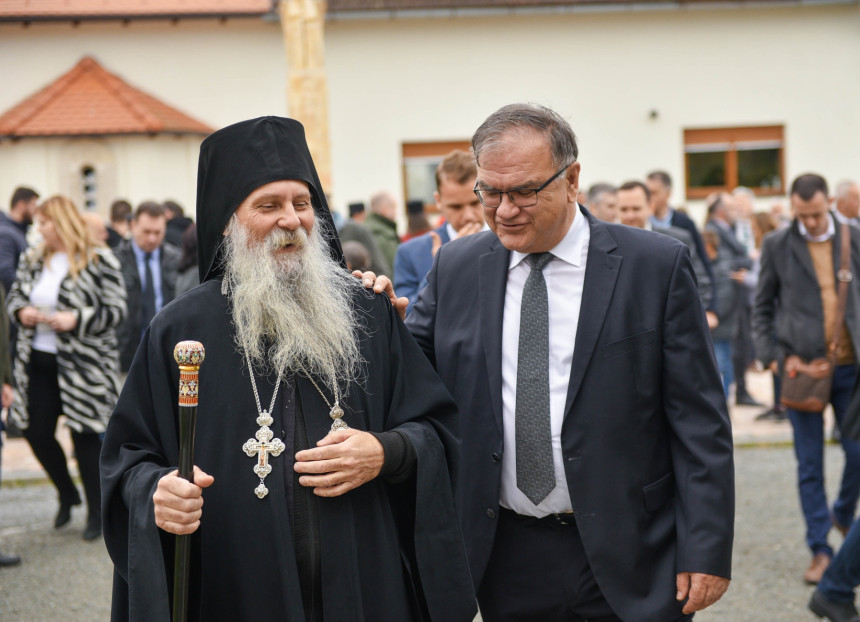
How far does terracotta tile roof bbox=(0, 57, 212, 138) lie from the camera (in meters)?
18.8

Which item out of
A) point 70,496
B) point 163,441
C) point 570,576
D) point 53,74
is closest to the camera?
point 163,441

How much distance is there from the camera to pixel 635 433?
3.07 metres

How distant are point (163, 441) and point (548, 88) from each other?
18790 millimetres

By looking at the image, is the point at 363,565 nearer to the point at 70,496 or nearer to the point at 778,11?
the point at 70,496

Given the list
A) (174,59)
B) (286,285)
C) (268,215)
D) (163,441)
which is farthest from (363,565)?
(174,59)

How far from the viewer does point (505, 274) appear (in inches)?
129

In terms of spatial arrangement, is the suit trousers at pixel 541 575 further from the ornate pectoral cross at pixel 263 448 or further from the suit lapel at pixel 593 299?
the ornate pectoral cross at pixel 263 448

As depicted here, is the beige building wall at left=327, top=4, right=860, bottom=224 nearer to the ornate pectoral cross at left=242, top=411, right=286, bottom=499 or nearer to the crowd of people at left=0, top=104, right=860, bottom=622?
the crowd of people at left=0, top=104, right=860, bottom=622

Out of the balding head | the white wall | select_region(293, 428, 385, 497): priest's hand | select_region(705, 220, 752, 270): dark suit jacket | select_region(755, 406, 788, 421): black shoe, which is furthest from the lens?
the white wall

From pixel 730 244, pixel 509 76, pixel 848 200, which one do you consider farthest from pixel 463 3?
pixel 848 200

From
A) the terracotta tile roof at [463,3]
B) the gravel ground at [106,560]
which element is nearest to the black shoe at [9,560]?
the gravel ground at [106,560]

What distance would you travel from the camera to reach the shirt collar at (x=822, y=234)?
6008 mm

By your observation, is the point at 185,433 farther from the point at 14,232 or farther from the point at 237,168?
the point at 14,232

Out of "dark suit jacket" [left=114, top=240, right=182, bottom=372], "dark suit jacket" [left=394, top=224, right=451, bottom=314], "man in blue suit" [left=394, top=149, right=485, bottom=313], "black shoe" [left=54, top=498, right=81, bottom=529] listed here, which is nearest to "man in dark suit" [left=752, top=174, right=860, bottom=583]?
"man in blue suit" [left=394, top=149, right=485, bottom=313]
